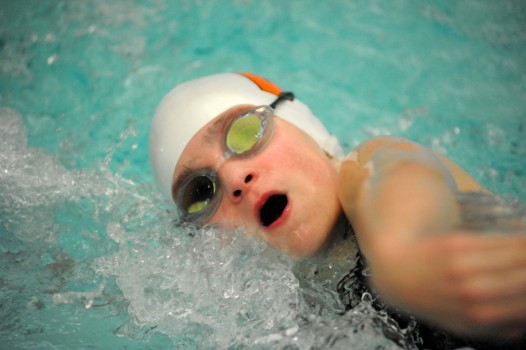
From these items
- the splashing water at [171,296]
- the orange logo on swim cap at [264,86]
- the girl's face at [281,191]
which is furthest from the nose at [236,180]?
the orange logo on swim cap at [264,86]

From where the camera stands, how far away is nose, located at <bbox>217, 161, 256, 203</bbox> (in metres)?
1.67

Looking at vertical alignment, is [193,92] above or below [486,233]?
below

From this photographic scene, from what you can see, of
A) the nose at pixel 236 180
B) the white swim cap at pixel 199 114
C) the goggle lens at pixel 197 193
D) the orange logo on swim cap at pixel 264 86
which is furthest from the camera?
the orange logo on swim cap at pixel 264 86

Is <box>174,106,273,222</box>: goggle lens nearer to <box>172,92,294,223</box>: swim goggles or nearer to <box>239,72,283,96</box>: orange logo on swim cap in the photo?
<box>172,92,294,223</box>: swim goggles

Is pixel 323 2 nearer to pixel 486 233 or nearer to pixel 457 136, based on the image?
pixel 457 136

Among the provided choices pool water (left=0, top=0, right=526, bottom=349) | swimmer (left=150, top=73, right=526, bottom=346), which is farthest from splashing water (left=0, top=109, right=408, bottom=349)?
swimmer (left=150, top=73, right=526, bottom=346)

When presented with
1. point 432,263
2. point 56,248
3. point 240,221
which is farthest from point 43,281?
point 432,263

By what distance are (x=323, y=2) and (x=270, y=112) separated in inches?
113

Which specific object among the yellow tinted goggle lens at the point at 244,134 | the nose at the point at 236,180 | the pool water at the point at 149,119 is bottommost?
the pool water at the point at 149,119

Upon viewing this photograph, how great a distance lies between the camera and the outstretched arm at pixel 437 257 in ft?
3.58

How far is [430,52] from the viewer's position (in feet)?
13.0

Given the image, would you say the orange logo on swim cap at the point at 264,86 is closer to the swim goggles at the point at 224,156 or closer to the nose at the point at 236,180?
the swim goggles at the point at 224,156

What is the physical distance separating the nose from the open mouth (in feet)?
0.29

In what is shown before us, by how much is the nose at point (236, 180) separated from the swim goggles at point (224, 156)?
0.02 metres
